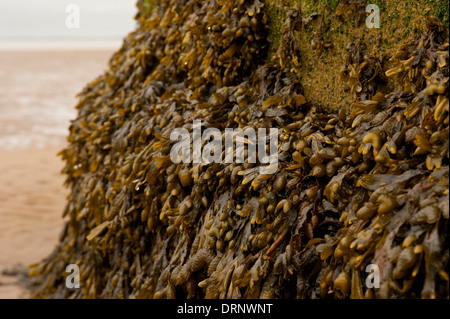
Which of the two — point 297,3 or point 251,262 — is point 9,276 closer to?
point 251,262

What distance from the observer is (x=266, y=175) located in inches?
74.6

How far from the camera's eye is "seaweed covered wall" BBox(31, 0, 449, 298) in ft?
4.82

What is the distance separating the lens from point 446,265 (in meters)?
1.31

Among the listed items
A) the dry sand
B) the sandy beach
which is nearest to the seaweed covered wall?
the dry sand

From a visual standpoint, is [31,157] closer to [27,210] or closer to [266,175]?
[27,210]

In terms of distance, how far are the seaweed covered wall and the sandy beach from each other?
1450 millimetres

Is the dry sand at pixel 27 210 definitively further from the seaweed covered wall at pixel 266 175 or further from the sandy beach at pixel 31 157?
the seaweed covered wall at pixel 266 175

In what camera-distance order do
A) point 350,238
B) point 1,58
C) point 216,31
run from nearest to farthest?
point 350,238
point 216,31
point 1,58

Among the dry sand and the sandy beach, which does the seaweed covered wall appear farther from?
the sandy beach

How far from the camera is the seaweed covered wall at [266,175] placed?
1.47 metres

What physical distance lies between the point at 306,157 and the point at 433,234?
24.7 inches

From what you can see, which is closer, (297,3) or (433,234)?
(433,234)
